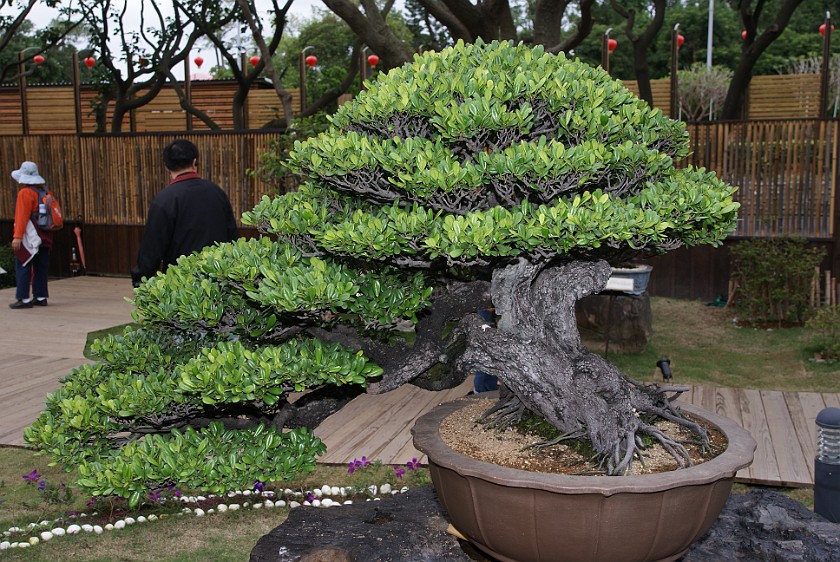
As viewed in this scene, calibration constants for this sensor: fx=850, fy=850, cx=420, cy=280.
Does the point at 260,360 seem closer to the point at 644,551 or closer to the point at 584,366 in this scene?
the point at 584,366

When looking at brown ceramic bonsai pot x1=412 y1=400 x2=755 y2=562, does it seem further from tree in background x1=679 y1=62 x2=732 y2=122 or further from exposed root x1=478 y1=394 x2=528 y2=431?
tree in background x1=679 y1=62 x2=732 y2=122

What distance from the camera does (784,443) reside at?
449 cm

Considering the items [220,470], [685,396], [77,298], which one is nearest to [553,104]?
[220,470]

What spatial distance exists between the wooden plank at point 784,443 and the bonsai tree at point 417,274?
5.03 ft

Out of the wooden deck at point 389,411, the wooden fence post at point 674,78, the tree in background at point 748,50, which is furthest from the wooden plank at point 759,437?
the tree in background at point 748,50

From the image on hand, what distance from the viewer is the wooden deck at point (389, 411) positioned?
4324 mm

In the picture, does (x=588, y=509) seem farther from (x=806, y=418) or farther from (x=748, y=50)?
(x=748, y=50)

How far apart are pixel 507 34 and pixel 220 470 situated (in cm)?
587

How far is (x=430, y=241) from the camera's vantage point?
89.2 inches

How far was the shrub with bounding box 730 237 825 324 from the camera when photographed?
27.1 feet

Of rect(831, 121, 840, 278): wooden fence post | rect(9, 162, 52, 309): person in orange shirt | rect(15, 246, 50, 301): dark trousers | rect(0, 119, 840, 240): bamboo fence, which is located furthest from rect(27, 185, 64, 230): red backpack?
rect(831, 121, 840, 278): wooden fence post

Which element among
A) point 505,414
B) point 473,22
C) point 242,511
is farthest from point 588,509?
point 473,22

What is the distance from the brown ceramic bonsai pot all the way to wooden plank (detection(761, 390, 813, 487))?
1664 mm

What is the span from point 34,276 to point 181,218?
5218 millimetres
